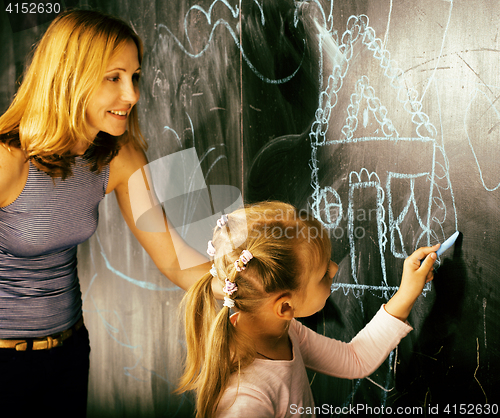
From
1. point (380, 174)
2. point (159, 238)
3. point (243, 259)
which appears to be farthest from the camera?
point (159, 238)

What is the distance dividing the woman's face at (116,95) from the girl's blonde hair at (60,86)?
2 cm

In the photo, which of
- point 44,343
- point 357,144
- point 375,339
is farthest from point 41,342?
point 357,144

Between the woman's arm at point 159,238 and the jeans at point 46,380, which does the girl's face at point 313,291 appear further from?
the jeans at point 46,380

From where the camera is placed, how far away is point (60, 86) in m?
0.94

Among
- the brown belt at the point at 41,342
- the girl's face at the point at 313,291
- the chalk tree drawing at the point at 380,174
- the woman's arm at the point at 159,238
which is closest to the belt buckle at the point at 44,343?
the brown belt at the point at 41,342

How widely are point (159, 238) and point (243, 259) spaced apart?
1.37 feet

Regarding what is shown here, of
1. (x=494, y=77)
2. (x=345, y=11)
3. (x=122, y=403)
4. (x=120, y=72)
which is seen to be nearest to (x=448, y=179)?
(x=494, y=77)

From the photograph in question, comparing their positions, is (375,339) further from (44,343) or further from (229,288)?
(44,343)

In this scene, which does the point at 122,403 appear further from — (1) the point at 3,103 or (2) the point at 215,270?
(1) the point at 3,103

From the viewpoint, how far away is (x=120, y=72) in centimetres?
100

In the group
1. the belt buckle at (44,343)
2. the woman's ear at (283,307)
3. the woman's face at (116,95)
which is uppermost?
the woman's face at (116,95)

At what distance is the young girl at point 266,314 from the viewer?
2.88 ft

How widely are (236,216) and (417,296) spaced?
18.3 inches

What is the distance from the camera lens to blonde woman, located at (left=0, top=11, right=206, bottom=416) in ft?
3.08
